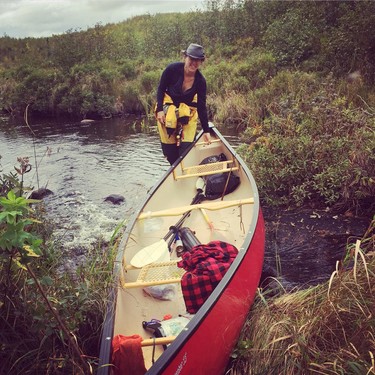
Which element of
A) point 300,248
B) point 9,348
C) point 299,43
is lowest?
point 300,248

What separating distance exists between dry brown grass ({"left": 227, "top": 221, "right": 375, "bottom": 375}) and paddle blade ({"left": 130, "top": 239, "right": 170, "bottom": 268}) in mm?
1027

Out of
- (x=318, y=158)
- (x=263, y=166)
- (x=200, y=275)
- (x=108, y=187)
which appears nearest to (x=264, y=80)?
(x=108, y=187)

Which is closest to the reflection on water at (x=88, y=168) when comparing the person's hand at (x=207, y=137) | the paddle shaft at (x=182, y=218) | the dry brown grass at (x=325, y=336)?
the paddle shaft at (x=182, y=218)

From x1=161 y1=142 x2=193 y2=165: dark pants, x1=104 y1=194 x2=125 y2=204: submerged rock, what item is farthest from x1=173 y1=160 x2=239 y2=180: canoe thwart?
x1=104 y1=194 x2=125 y2=204: submerged rock

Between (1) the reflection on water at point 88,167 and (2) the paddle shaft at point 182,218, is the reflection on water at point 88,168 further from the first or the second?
(2) the paddle shaft at point 182,218

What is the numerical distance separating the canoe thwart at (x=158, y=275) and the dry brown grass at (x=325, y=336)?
0.73 m

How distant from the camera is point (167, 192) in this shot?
5.20 metres

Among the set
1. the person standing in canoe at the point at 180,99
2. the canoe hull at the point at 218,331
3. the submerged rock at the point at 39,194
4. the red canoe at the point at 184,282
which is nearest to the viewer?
the canoe hull at the point at 218,331

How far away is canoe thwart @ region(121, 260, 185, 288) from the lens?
3.15 meters

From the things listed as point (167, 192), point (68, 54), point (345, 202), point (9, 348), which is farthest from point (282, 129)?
point (68, 54)

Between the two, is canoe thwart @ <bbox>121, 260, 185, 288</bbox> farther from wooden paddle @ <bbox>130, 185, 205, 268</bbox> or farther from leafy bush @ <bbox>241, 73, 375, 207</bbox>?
leafy bush @ <bbox>241, 73, 375, 207</bbox>

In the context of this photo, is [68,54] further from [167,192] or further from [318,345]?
[318,345]

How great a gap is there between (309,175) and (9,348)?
4.32 metres

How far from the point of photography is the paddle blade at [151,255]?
3.46 metres
